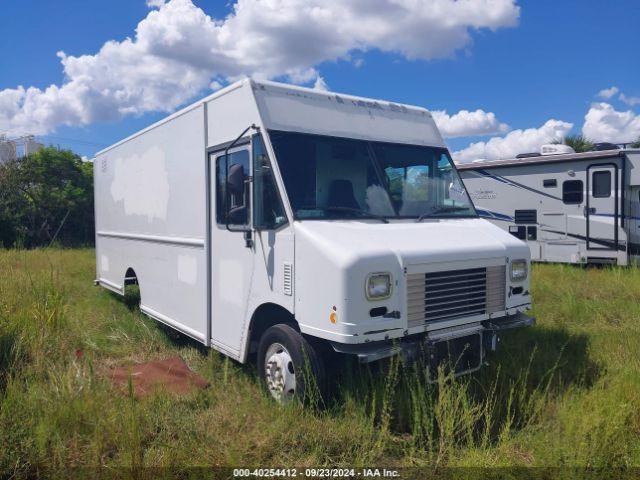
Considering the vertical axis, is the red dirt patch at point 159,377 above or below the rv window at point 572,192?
below

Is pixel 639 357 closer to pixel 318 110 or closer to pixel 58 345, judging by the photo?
pixel 318 110

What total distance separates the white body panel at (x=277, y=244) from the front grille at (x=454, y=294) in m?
0.06

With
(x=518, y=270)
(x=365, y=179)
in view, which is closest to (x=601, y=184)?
(x=518, y=270)

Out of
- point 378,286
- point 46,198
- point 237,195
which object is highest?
point 46,198

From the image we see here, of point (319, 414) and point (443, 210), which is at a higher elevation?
point (443, 210)

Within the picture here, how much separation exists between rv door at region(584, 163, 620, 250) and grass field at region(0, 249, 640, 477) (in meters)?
6.98

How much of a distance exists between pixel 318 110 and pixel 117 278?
5624mm

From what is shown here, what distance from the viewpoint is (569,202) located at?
13.0 m

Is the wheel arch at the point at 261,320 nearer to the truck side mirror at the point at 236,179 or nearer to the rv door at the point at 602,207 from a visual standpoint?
the truck side mirror at the point at 236,179

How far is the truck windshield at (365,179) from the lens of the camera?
4.81 metres

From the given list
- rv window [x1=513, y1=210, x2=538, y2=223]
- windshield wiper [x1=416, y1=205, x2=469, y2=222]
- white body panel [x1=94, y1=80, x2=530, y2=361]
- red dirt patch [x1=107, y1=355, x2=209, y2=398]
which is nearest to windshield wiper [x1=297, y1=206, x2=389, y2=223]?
white body panel [x1=94, y1=80, x2=530, y2=361]

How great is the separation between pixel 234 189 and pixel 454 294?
7.06 ft

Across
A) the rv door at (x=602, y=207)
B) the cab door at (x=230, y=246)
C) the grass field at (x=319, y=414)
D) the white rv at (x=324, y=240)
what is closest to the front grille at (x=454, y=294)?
the white rv at (x=324, y=240)

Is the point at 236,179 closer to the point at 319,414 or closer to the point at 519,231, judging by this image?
the point at 319,414
